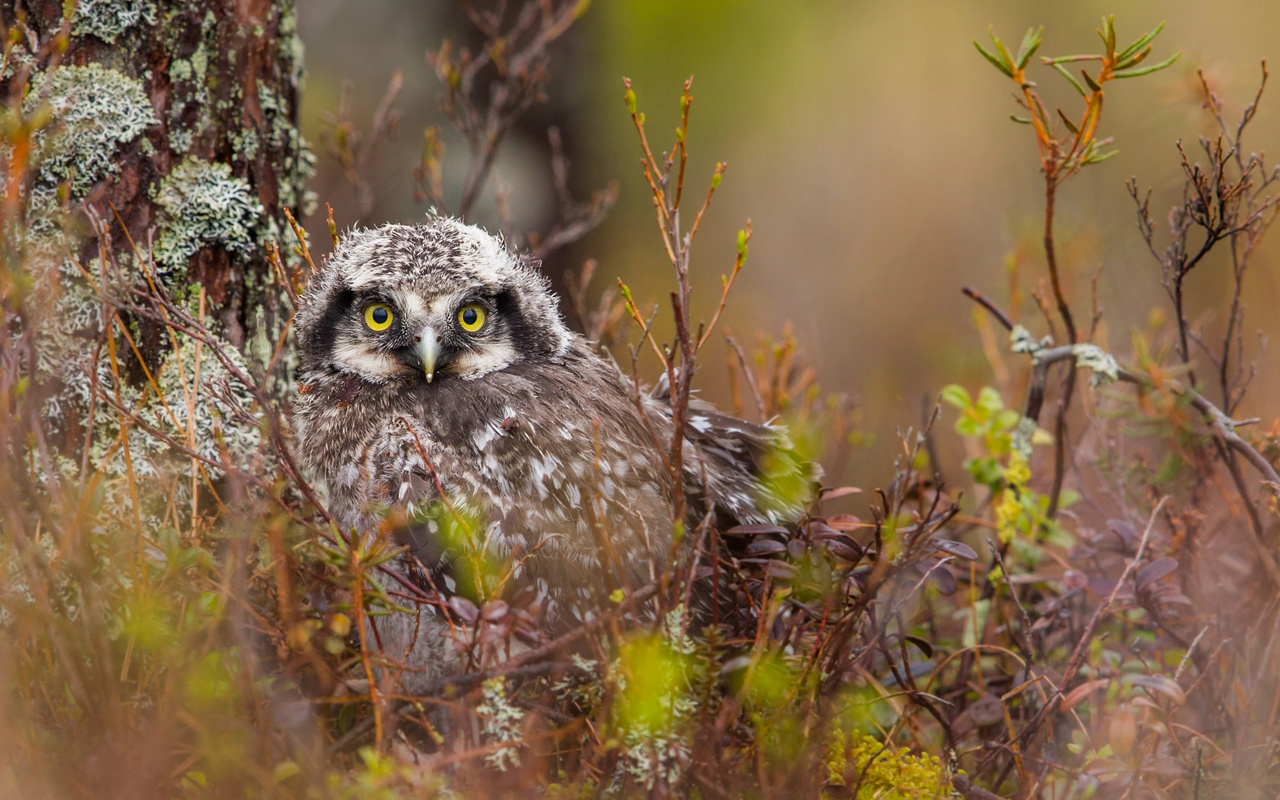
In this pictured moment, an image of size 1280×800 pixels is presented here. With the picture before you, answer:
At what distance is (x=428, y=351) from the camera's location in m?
2.54

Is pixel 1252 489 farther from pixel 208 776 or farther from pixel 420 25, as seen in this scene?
pixel 420 25

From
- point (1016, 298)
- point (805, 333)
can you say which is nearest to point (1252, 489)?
point (1016, 298)

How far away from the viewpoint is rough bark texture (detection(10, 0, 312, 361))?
265 centimetres

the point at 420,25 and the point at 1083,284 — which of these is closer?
the point at 1083,284

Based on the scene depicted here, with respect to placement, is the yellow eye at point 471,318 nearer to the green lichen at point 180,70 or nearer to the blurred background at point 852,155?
the green lichen at point 180,70

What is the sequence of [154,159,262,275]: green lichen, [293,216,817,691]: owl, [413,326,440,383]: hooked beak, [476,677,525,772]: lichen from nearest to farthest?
[476,677,525,772]: lichen
[293,216,817,691]: owl
[413,326,440,383]: hooked beak
[154,159,262,275]: green lichen

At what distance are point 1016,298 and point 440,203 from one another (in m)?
2.58

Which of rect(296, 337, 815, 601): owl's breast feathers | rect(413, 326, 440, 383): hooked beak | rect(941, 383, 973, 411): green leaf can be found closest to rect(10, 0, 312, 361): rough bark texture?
rect(296, 337, 815, 601): owl's breast feathers

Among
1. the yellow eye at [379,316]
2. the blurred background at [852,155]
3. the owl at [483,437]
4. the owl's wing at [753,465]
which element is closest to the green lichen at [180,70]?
the owl at [483,437]

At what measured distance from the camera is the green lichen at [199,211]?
9.08 feet

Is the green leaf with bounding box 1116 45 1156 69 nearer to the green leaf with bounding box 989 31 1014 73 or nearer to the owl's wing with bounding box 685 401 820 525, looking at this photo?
the green leaf with bounding box 989 31 1014 73

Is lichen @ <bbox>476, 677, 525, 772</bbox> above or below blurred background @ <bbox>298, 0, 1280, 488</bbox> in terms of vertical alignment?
below

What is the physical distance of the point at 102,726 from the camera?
1693 millimetres

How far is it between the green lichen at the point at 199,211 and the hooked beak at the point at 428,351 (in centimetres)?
78
